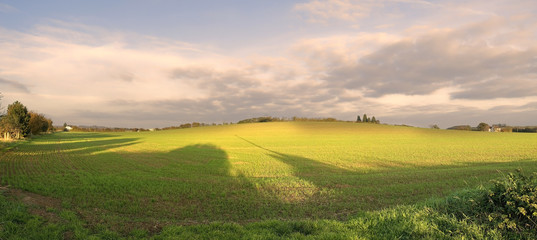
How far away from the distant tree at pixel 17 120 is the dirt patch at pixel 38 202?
4056 centimetres

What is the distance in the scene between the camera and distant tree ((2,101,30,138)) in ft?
144

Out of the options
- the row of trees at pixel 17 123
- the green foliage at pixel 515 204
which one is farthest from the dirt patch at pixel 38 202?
the row of trees at pixel 17 123

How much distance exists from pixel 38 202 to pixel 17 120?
51.3 meters

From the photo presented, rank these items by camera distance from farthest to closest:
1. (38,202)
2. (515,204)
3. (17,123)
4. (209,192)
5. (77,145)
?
(17,123) → (77,145) → (209,192) → (38,202) → (515,204)

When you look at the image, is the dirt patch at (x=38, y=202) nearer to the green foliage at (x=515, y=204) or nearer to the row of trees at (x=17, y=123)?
the green foliage at (x=515, y=204)

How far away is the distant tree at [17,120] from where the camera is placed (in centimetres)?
4378

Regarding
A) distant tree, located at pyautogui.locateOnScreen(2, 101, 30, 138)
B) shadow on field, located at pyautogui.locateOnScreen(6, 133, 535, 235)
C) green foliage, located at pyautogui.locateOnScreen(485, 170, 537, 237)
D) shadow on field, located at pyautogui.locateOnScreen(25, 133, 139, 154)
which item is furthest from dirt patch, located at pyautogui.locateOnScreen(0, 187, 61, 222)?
distant tree, located at pyautogui.locateOnScreen(2, 101, 30, 138)

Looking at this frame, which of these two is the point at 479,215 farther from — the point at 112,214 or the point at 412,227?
the point at 112,214

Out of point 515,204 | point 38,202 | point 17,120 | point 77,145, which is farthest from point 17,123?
point 515,204

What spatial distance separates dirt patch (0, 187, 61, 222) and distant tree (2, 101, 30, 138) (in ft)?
133

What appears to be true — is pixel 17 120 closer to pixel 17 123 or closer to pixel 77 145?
pixel 17 123

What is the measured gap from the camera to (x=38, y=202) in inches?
414

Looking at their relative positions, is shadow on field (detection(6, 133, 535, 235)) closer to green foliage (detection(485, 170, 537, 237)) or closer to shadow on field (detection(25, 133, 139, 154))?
green foliage (detection(485, 170, 537, 237))

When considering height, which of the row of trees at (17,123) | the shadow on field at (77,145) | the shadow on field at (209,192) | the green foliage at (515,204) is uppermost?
the row of trees at (17,123)
